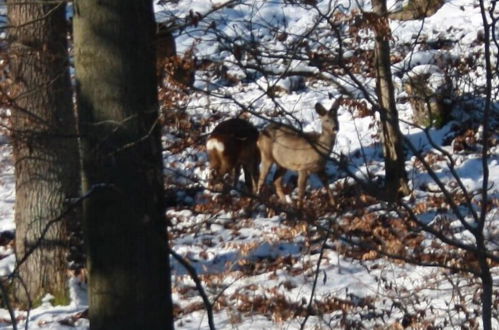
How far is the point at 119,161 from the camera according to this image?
15.8 ft

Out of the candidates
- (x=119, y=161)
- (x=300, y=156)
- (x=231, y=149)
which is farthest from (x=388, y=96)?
(x=119, y=161)

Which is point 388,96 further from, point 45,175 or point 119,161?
point 119,161

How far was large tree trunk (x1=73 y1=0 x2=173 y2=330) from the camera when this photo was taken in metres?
4.81

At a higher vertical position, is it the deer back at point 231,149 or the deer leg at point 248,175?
the deer back at point 231,149

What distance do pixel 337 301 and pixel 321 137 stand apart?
15.4 feet

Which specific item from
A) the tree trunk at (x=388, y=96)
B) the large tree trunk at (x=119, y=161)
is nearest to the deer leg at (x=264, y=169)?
the tree trunk at (x=388, y=96)

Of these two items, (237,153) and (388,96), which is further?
(237,153)

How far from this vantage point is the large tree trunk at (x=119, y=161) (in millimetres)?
4809

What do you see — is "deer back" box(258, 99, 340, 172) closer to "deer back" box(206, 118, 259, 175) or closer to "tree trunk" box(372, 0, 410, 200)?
"deer back" box(206, 118, 259, 175)

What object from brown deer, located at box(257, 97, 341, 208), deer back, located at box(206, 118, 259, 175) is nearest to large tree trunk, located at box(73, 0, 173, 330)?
brown deer, located at box(257, 97, 341, 208)

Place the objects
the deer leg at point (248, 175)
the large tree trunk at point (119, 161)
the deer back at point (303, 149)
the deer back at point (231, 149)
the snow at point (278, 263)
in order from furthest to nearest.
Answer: the deer leg at point (248, 175) → the deer back at point (231, 149) → the deer back at point (303, 149) → the snow at point (278, 263) → the large tree trunk at point (119, 161)

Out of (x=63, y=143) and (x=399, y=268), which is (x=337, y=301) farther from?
(x=63, y=143)

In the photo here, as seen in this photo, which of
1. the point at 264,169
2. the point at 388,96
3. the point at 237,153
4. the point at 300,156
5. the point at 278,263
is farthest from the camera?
the point at 237,153

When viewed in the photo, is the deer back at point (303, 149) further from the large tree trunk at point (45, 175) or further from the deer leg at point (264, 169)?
the large tree trunk at point (45, 175)
